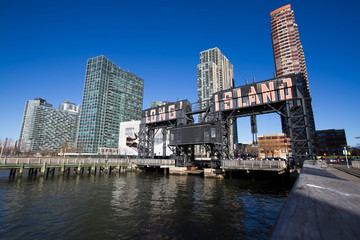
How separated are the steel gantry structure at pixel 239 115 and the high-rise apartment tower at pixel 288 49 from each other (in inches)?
4286

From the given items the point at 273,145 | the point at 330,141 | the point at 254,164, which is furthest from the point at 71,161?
the point at 330,141

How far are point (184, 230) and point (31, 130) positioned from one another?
23610 centimetres

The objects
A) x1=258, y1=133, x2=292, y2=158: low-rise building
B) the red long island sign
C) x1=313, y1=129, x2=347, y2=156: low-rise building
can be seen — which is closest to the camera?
the red long island sign

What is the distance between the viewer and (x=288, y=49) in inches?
5079

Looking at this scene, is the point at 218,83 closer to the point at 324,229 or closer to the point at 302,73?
the point at 302,73

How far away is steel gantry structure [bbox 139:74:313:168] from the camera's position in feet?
106

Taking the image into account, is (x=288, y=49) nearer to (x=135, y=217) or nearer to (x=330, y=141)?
(x=330, y=141)

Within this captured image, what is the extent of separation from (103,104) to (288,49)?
480 feet

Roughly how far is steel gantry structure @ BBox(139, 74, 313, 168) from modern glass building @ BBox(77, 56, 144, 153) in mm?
102877

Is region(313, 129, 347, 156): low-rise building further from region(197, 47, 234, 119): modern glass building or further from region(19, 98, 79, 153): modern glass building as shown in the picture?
region(19, 98, 79, 153): modern glass building

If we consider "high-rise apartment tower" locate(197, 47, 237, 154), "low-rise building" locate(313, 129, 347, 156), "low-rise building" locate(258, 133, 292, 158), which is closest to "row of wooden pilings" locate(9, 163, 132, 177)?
"low-rise building" locate(258, 133, 292, 158)

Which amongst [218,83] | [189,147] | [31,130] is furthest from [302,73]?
[31,130]

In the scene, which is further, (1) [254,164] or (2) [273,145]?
(2) [273,145]

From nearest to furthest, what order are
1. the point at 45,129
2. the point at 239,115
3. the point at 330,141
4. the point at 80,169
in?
the point at 239,115
the point at 80,169
the point at 330,141
the point at 45,129
